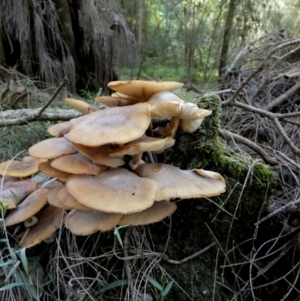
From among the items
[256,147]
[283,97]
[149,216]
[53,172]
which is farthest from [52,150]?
[283,97]

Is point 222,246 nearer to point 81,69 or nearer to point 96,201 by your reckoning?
point 96,201

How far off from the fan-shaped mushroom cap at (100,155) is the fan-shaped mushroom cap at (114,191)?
0.16ft

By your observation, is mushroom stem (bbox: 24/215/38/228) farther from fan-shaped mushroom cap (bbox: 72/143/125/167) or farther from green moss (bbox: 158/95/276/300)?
green moss (bbox: 158/95/276/300)

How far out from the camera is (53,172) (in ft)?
4.75

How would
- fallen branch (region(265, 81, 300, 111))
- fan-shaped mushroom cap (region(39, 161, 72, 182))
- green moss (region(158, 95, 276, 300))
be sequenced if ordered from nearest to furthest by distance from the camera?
fan-shaped mushroom cap (region(39, 161, 72, 182)) < green moss (region(158, 95, 276, 300)) < fallen branch (region(265, 81, 300, 111))

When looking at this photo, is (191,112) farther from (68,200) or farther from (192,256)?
(192,256)

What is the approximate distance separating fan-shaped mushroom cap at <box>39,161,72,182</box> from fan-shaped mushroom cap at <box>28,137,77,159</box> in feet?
0.18

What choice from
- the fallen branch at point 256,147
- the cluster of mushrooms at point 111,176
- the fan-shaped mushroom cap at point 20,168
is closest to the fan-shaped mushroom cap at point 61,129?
the cluster of mushrooms at point 111,176

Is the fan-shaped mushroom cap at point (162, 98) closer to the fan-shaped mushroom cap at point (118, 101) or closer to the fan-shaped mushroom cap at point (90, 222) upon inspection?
the fan-shaped mushroom cap at point (118, 101)

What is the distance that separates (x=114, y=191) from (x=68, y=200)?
0.20m

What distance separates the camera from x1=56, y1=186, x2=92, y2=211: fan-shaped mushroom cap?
4.25 feet

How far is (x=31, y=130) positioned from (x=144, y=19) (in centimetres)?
689

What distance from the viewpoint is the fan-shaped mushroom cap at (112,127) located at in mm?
1288

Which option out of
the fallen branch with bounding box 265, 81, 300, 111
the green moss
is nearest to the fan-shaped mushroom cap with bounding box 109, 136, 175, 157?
the green moss
